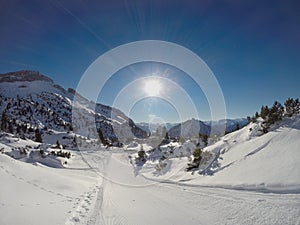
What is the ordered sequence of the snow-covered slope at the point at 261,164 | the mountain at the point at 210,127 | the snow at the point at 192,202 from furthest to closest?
the mountain at the point at 210,127
the snow-covered slope at the point at 261,164
the snow at the point at 192,202

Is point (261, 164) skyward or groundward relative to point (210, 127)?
groundward

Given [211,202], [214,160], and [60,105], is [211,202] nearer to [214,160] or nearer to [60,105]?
[214,160]

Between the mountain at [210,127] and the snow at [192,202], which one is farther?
the mountain at [210,127]

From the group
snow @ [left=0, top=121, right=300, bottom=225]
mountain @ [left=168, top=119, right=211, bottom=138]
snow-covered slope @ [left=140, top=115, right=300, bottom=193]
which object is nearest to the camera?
snow @ [left=0, top=121, right=300, bottom=225]

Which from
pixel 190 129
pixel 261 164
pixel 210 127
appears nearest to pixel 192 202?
pixel 261 164

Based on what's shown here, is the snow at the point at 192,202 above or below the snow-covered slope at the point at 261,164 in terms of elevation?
below

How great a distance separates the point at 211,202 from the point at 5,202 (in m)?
7.02

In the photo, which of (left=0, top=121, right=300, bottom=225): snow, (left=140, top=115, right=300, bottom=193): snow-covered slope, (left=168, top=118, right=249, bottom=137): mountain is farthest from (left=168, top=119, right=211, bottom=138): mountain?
(left=0, top=121, right=300, bottom=225): snow

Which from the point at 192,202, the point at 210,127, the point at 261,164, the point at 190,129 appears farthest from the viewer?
the point at 190,129

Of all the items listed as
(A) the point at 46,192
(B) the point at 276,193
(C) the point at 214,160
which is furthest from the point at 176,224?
(C) the point at 214,160

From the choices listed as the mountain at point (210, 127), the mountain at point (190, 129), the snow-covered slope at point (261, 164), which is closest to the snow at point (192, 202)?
the snow-covered slope at point (261, 164)

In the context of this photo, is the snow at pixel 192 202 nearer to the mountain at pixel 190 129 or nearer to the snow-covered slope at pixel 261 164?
the snow-covered slope at pixel 261 164

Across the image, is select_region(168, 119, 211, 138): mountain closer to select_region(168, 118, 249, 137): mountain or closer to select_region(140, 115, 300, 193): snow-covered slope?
select_region(168, 118, 249, 137): mountain

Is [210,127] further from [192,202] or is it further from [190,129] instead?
[192,202]
